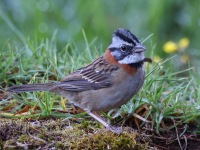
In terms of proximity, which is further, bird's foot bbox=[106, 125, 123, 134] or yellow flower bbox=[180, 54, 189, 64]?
yellow flower bbox=[180, 54, 189, 64]

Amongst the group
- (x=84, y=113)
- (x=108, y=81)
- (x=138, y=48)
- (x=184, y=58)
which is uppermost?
(x=184, y=58)

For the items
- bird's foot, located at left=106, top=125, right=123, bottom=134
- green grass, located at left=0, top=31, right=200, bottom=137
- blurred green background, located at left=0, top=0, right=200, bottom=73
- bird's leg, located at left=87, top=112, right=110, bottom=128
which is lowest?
bird's foot, located at left=106, top=125, right=123, bottom=134

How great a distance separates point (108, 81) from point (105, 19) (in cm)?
412

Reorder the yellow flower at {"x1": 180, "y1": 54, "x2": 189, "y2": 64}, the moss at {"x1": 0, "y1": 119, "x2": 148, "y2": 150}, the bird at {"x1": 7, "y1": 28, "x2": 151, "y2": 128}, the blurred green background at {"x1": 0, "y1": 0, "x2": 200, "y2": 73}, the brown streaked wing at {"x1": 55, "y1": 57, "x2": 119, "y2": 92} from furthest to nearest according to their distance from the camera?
the blurred green background at {"x1": 0, "y1": 0, "x2": 200, "y2": 73}
the yellow flower at {"x1": 180, "y1": 54, "x2": 189, "y2": 64}
the brown streaked wing at {"x1": 55, "y1": 57, "x2": 119, "y2": 92}
the bird at {"x1": 7, "y1": 28, "x2": 151, "y2": 128}
the moss at {"x1": 0, "y1": 119, "x2": 148, "y2": 150}

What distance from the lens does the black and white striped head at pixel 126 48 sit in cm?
576

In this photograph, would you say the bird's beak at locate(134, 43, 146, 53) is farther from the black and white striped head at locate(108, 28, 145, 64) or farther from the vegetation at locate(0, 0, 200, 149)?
the vegetation at locate(0, 0, 200, 149)

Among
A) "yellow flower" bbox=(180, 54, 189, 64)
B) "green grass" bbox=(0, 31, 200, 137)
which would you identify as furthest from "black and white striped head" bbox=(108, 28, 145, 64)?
"yellow flower" bbox=(180, 54, 189, 64)

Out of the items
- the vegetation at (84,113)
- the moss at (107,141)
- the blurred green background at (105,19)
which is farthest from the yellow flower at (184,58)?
the moss at (107,141)

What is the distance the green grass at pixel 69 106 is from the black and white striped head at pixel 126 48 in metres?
0.35

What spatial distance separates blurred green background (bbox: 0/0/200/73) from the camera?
30.9ft

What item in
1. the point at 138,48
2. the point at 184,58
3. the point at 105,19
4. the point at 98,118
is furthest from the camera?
the point at 105,19

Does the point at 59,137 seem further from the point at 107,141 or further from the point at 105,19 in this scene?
the point at 105,19

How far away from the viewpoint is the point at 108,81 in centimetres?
587

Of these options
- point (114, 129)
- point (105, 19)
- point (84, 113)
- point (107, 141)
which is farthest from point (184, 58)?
point (107, 141)
